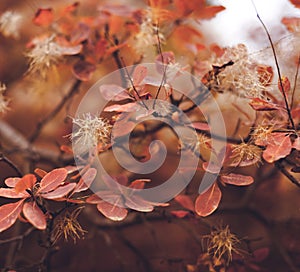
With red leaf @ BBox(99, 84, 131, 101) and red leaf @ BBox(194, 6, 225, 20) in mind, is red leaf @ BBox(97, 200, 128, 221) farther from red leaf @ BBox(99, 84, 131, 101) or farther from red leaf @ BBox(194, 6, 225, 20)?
red leaf @ BBox(194, 6, 225, 20)

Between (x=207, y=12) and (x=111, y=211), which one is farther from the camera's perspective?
(x=207, y=12)

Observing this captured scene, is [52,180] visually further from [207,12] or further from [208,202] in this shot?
[207,12]

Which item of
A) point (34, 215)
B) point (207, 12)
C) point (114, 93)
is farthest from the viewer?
point (207, 12)

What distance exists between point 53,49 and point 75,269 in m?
0.42

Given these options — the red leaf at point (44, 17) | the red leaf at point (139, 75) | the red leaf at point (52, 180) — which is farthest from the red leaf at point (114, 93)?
the red leaf at point (44, 17)

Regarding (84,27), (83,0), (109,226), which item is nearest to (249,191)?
(109,226)

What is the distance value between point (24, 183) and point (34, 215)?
0.12 ft

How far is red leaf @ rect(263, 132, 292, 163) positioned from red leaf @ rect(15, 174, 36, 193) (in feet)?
0.86

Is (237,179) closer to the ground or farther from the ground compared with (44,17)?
closer to the ground

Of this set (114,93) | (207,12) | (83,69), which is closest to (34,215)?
(114,93)

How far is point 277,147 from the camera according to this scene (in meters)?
0.49

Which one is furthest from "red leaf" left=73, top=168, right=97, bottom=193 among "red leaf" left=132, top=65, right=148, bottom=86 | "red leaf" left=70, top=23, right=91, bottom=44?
"red leaf" left=70, top=23, right=91, bottom=44

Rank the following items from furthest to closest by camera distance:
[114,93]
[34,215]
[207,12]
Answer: [207,12]
[114,93]
[34,215]

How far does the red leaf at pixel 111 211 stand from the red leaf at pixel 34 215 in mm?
72
